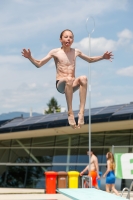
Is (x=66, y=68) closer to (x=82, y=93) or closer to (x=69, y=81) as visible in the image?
(x=69, y=81)

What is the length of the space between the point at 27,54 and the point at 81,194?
10.8 feet

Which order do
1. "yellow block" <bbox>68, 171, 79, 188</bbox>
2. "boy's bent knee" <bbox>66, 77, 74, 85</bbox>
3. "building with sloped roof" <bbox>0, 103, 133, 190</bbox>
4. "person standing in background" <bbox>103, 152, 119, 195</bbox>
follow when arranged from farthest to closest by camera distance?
"building with sloped roof" <bbox>0, 103, 133, 190</bbox> → "yellow block" <bbox>68, 171, 79, 188</bbox> → "person standing in background" <bbox>103, 152, 119, 195</bbox> → "boy's bent knee" <bbox>66, 77, 74, 85</bbox>

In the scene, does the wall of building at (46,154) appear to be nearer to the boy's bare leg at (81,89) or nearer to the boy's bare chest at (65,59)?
the boy's bare leg at (81,89)

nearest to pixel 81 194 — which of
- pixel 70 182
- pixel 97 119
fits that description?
pixel 70 182

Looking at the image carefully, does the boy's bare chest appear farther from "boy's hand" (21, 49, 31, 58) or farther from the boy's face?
"boy's hand" (21, 49, 31, 58)

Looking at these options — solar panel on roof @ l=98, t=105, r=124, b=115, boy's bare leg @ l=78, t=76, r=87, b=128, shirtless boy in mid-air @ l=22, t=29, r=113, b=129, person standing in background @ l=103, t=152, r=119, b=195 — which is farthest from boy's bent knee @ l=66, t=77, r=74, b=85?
solar panel on roof @ l=98, t=105, r=124, b=115

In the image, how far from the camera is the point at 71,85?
5.86m

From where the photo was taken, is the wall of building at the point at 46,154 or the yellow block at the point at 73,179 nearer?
the yellow block at the point at 73,179

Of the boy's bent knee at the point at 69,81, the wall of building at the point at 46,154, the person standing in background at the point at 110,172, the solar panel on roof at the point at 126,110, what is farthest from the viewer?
the wall of building at the point at 46,154

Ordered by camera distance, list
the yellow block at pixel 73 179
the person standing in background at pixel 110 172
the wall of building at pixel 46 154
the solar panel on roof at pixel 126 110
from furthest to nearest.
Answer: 1. the wall of building at pixel 46 154
2. the solar panel on roof at pixel 126 110
3. the yellow block at pixel 73 179
4. the person standing in background at pixel 110 172

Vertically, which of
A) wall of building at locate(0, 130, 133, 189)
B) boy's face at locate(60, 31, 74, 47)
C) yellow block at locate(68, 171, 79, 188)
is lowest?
boy's face at locate(60, 31, 74, 47)

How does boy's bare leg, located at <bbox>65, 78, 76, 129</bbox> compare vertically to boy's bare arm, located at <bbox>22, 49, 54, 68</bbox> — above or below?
below

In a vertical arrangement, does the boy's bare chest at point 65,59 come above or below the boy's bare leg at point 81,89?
above

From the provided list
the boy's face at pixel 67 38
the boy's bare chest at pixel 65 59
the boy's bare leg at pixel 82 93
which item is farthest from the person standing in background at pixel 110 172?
the boy's face at pixel 67 38
